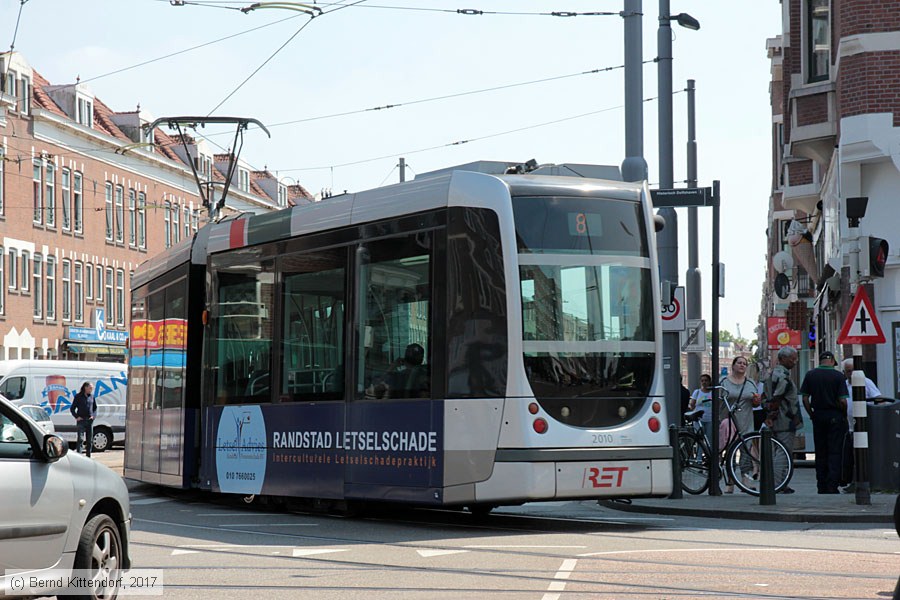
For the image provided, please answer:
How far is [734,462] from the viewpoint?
1742 centimetres

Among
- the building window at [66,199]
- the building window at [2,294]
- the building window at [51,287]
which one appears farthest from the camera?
the building window at [66,199]

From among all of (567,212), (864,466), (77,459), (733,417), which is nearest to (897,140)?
(733,417)

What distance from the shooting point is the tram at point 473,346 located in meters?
12.6

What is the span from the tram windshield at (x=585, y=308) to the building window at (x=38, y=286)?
47.1 metres

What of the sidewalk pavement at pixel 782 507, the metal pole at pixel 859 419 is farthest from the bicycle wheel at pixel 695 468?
the metal pole at pixel 859 419

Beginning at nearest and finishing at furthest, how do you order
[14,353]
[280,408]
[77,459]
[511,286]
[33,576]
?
[33,576], [77,459], [511,286], [280,408], [14,353]

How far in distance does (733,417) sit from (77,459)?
37.5 feet

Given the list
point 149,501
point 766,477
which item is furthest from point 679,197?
point 149,501

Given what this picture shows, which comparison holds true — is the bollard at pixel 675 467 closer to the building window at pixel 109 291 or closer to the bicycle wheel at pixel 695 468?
the bicycle wheel at pixel 695 468

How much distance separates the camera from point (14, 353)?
5528cm

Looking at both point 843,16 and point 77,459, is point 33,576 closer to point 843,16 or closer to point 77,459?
point 77,459

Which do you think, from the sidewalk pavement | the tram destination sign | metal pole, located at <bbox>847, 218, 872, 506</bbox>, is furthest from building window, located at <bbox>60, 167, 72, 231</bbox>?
metal pole, located at <bbox>847, 218, 872, 506</bbox>

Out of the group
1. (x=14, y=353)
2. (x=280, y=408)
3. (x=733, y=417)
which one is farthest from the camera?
(x=14, y=353)

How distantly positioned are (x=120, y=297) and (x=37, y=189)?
32.0 feet
